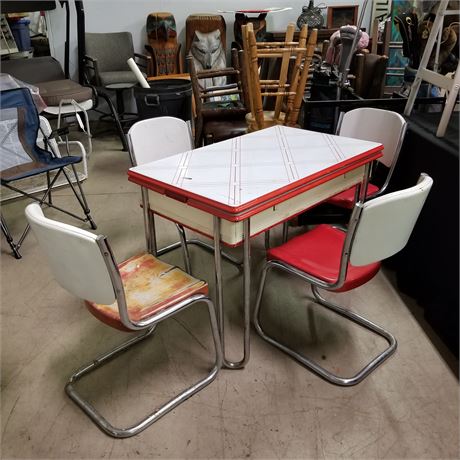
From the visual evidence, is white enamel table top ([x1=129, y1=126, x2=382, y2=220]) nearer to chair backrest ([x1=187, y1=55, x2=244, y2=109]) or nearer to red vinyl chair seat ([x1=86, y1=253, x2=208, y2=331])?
red vinyl chair seat ([x1=86, y1=253, x2=208, y2=331])

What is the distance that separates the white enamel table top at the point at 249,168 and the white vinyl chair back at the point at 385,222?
1.07 feet

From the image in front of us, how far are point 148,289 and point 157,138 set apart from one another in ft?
3.04

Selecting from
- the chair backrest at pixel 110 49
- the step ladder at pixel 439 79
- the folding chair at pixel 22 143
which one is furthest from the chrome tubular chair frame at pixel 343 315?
the chair backrest at pixel 110 49

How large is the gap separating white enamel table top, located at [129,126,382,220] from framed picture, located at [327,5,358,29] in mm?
4111

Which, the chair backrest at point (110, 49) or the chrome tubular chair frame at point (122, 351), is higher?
the chair backrest at point (110, 49)

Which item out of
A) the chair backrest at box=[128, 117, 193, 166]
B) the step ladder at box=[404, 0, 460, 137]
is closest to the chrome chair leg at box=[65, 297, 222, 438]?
the chair backrest at box=[128, 117, 193, 166]

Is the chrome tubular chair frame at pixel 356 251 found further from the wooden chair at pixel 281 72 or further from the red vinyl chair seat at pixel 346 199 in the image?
the wooden chair at pixel 281 72

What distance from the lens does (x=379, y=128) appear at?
2.25m

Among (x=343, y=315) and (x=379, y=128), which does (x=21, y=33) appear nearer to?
(x=379, y=128)

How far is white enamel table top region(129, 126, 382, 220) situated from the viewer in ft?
4.65

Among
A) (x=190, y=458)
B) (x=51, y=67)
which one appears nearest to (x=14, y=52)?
(x=51, y=67)

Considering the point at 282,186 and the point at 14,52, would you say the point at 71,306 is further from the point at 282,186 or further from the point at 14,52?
the point at 14,52

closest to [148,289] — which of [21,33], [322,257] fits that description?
[322,257]

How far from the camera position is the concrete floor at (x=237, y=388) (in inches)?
56.1
